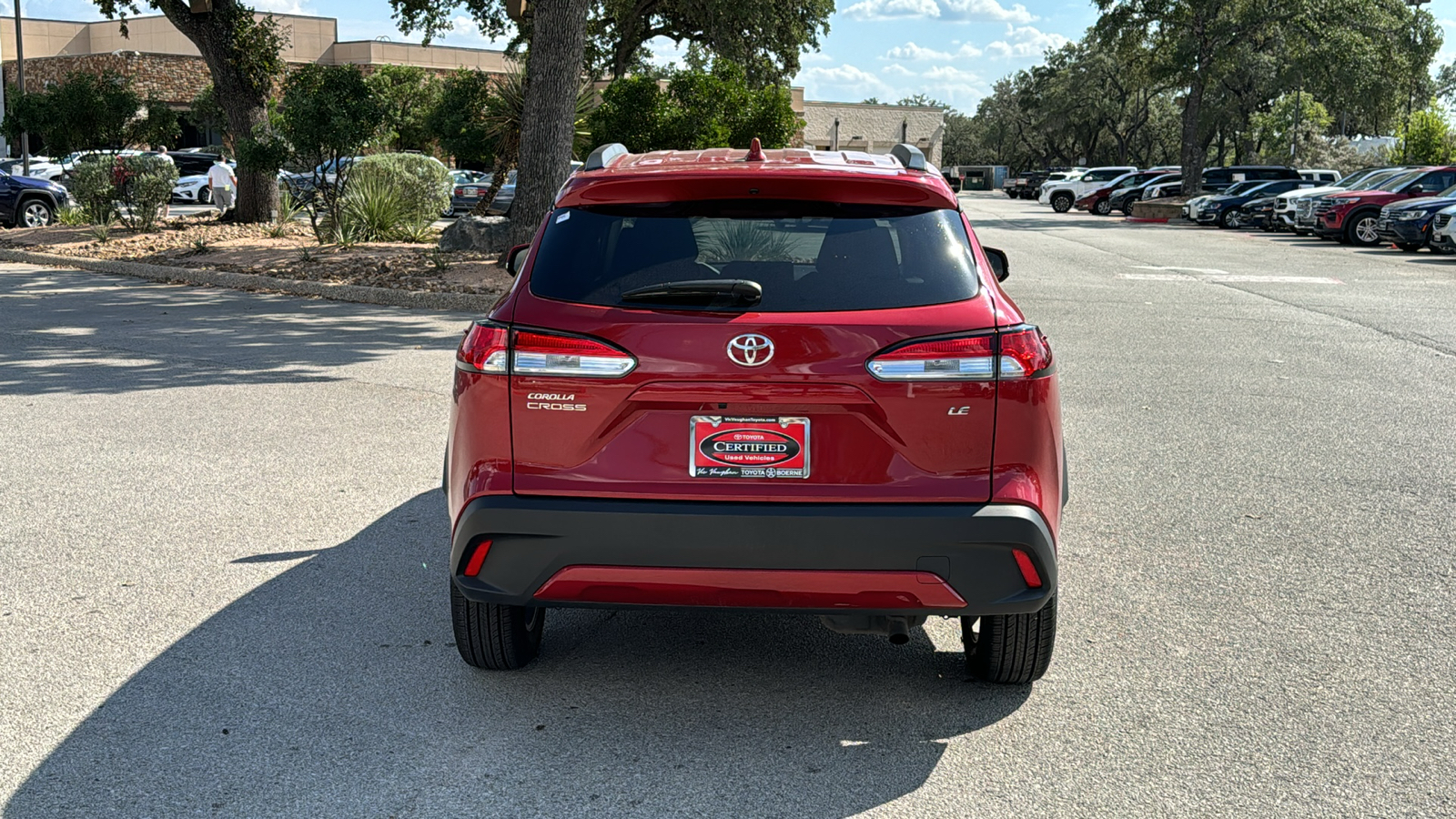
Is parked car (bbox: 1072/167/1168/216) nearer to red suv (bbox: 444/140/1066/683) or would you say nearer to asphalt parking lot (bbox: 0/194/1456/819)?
asphalt parking lot (bbox: 0/194/1456/819)

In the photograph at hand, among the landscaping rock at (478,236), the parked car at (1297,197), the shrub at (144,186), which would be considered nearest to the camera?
the landscaping rock at (478,236)

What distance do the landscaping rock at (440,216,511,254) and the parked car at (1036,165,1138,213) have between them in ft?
131

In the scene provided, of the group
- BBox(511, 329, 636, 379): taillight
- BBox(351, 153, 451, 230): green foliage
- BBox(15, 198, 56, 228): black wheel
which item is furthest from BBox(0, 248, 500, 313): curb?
BBox(511, 329, 636, 379): taillight

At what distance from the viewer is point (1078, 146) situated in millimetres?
111375

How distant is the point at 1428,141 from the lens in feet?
182

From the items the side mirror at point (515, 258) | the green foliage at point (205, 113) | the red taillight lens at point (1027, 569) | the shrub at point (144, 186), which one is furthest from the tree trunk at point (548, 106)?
the green foliage at point (205, 113)

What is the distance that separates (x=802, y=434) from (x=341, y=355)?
8500mm

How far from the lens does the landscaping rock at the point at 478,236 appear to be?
1872cm

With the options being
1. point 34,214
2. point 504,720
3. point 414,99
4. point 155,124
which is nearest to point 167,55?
point 414,99

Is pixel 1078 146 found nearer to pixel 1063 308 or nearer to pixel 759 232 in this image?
pixel 1063 308

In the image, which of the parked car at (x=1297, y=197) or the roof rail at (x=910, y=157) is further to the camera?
the parked car at (x=1297, y=197)

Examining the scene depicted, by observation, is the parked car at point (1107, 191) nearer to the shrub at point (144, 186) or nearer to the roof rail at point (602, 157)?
the shrub at point (144, 186)

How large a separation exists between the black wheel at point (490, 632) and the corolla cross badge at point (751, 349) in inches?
45.2

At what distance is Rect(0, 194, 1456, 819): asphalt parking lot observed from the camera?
358 centimetres
